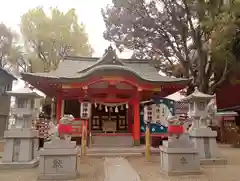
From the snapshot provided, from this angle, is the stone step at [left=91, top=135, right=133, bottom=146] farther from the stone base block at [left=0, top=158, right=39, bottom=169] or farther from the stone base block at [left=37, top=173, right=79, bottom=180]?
the stone base block at [left=37, top=173, right=79, bottom=180]

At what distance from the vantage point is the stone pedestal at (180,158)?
23.0 ft

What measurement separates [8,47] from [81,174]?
21.0 m

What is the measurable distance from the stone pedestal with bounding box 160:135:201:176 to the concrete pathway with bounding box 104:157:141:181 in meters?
1.09

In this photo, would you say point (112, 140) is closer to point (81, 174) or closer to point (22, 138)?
point (22, 138)

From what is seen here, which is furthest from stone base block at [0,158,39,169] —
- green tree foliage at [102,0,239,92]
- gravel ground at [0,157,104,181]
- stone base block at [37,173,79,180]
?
green tree foliage at [102,0,239,92]

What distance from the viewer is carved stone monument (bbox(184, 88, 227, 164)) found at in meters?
9.29

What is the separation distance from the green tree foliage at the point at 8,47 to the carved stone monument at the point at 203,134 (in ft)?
67.9

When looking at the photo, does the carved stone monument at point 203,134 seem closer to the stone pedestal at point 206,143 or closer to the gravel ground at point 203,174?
the stone pedestal at point 206,143

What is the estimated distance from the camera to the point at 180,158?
7.11 m

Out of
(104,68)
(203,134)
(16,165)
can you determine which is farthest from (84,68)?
(203,134)

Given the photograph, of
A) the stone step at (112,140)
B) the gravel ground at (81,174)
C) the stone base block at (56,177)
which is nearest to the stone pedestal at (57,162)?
the stone base block at (56,177)

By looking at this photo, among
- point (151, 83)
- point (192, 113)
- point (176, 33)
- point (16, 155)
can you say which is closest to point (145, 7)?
point (176, 33)

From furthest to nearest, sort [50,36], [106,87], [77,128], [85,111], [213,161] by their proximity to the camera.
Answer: [50,36], [106,87], [85,111], [77,128], [213,161]

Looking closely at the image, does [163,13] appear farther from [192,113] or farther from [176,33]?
[192,113]
